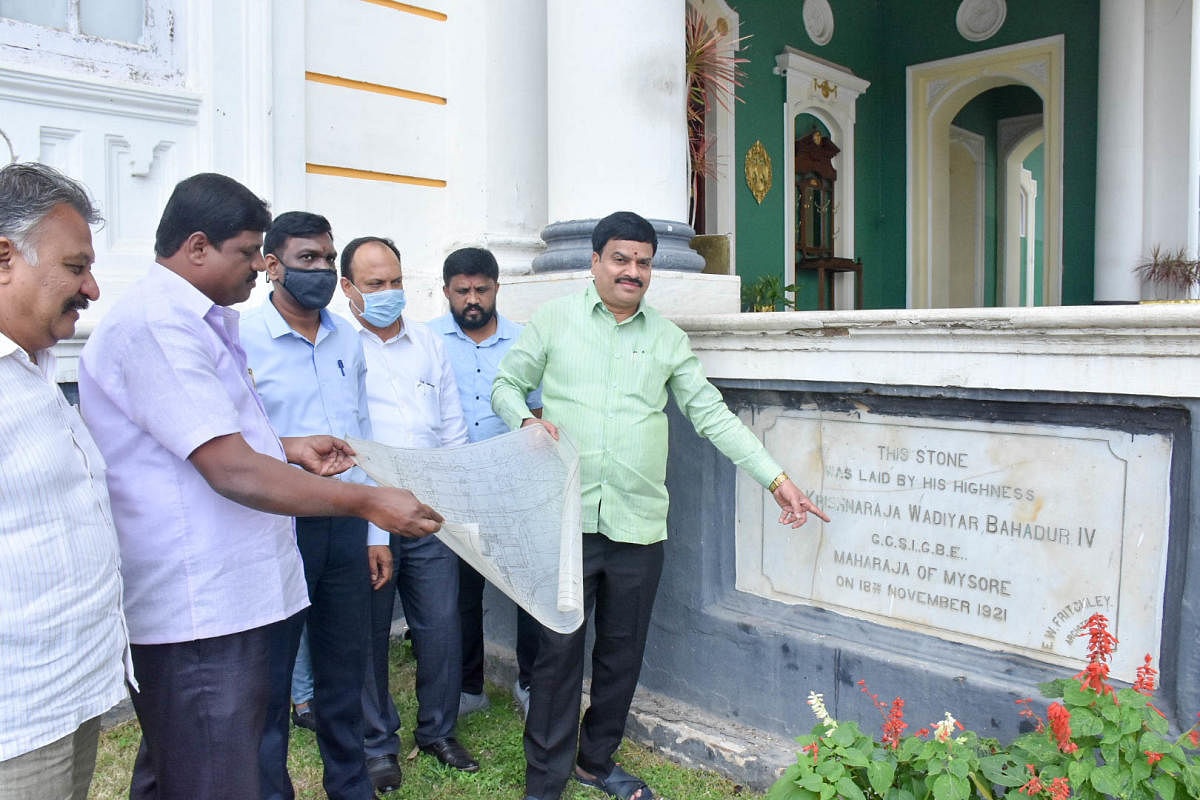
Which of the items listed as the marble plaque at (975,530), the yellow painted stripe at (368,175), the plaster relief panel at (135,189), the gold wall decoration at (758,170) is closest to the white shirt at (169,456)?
the marble plaque at (975,530)

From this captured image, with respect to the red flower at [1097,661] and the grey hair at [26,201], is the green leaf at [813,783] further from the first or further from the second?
the grey hair at [26,201]

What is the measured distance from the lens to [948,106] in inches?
388

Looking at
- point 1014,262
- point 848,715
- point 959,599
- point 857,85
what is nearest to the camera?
point 959,599

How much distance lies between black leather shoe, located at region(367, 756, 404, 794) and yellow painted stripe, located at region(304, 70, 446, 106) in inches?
117

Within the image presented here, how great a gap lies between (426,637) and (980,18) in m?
9.07

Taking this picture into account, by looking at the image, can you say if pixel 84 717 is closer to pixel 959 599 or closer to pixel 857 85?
pixel 959 599

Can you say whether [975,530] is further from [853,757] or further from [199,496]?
[199,496]

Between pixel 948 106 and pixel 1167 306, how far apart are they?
8413 mm

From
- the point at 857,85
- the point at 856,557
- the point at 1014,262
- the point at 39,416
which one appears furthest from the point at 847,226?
the point at 39,416

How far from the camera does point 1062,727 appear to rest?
207 cm

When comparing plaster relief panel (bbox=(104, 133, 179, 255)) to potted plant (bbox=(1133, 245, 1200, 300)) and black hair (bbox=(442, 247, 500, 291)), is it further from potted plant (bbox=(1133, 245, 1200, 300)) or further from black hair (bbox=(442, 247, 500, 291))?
potted plant (bbox=(1133, 245, 1200, 300))

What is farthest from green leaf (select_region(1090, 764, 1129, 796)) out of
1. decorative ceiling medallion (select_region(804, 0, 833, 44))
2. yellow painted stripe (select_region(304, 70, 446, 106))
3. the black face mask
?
decorative ceiling medallion (select_region(804, 0, 833, 44))

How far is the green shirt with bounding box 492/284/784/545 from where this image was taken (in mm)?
2791

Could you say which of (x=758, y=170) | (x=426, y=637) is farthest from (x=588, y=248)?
(x=758, y=170)
